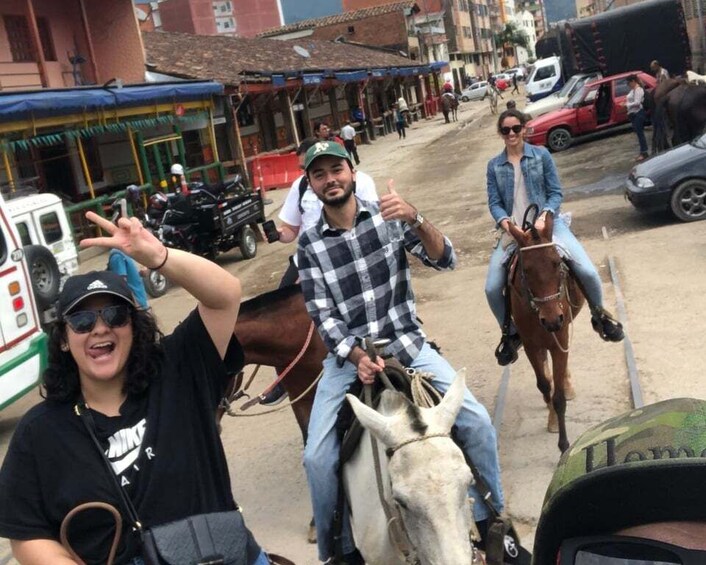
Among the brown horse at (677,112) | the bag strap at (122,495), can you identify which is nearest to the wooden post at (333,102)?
the brown horse at (677,112)

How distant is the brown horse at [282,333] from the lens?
5.02 m

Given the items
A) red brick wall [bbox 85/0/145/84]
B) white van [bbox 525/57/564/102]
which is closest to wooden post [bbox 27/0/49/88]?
red brick wall [bbox 85/0/145/84]

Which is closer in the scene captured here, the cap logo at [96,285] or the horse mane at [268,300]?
the cap logo at [96,285]

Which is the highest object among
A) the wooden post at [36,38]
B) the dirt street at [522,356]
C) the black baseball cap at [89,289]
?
the wooden post at [36,38]

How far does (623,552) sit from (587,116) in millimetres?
22258

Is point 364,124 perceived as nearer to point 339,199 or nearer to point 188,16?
point 339,199

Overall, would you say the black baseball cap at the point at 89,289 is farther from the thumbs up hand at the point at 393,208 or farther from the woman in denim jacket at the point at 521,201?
the woman in denim jacket at the point at 521,201

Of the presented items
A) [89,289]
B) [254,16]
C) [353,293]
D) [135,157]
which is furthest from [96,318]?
[254,16]

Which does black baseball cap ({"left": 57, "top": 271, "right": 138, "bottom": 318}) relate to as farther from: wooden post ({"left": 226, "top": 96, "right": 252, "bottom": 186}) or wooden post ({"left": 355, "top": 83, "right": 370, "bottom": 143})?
wooden post ({"left": 355, "top": 83, "right": 370, "bottom": 143})

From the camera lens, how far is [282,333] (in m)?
5.04

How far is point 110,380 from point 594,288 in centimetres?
415

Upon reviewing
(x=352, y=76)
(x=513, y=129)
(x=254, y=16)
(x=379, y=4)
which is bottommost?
(x=513, y=129)

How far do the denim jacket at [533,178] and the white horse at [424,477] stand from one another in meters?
2.99

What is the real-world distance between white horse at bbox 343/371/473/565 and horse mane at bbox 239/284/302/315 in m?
1.86
